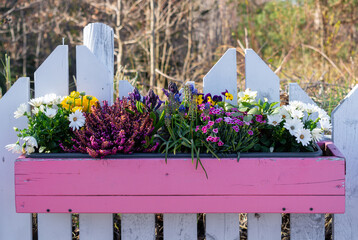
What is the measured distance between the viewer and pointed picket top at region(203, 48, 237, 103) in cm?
189

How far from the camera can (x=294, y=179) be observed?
5.07 feet

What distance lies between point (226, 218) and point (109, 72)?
0.85 metres

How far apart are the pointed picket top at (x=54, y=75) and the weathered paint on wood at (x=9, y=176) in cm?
7

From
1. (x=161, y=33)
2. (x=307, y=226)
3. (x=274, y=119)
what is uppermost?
(x=161, y=33)

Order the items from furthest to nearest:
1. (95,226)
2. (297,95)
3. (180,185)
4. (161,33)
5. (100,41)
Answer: (161,33), (100,41), (297,95), (95,226), (180,185)

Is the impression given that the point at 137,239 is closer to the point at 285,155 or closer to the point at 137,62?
the point at 285,155

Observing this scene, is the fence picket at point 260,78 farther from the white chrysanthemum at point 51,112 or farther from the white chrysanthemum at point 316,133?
the white chrysanthemum at point 51,112

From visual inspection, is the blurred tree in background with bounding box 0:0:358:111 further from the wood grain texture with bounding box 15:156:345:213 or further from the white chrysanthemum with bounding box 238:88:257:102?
the wood grain texture with bounding box 15:156:345:213

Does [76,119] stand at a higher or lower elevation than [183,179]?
higher

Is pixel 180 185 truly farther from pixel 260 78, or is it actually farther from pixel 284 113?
pixel 260 78

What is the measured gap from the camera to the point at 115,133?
1.60 meters

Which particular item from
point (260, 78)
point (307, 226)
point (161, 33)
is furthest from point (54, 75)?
point (161, 33)

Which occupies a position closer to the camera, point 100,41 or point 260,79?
point 260,79

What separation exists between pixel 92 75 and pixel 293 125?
0.93 m
